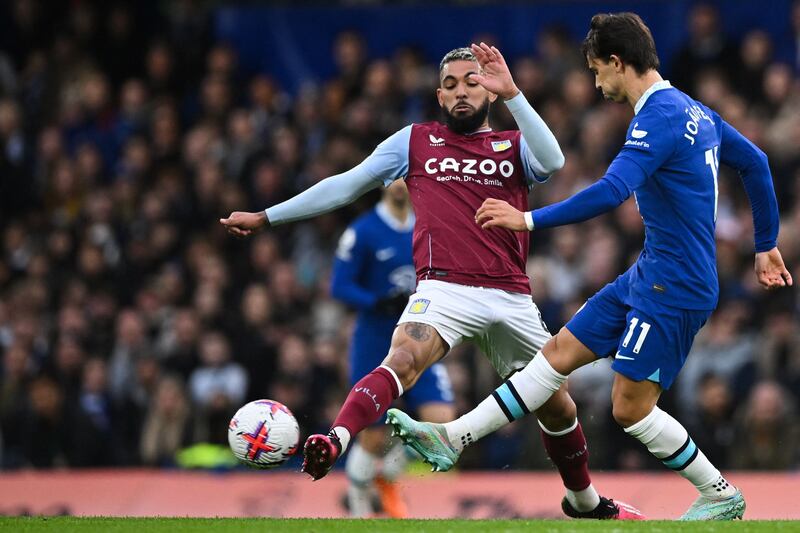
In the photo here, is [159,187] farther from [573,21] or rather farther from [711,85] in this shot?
[711,85]

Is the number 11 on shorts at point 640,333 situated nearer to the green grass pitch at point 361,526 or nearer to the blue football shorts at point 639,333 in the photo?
the blue football shorts at point 639,333

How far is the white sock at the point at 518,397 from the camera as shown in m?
6.73

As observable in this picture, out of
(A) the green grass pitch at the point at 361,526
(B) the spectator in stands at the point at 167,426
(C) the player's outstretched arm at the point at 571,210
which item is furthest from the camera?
(B) the spectator in stands at the point at 167,426

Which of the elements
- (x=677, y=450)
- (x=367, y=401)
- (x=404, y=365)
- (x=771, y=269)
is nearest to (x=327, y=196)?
(x=404, y=365)

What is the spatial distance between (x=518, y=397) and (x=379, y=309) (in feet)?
8.86

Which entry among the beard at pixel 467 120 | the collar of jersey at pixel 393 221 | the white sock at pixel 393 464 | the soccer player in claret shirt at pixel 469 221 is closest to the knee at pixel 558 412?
the soccer player in claret shirt at pixel 469 221

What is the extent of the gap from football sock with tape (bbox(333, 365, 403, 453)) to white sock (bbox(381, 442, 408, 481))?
107 inches

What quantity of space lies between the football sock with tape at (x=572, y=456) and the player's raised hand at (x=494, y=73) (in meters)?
1.78

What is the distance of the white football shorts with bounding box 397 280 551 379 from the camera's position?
6.98 metres

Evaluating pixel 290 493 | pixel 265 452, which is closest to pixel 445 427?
pixel 265 452

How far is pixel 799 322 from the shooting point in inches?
432

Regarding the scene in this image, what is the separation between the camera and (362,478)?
9438 millimetres

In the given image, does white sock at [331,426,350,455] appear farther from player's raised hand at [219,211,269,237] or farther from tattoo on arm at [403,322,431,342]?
player's raised hand at [219,211,269,237]

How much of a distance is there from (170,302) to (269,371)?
5.67 feet
